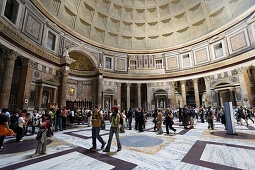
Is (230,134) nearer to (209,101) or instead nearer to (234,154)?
(234,154)

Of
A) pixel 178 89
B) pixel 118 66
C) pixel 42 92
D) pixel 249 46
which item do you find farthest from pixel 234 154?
pixel 178 89

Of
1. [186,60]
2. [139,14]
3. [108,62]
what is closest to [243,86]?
[186,60]

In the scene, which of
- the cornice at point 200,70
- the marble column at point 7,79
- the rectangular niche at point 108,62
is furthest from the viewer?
the rectangular niche at point 108,62

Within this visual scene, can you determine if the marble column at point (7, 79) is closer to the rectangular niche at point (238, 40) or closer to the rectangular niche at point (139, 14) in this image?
the rectangular niche at point (139, 14)

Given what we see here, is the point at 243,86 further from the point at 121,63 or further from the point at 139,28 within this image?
the point at 139,28

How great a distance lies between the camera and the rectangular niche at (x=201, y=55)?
20.2 metres

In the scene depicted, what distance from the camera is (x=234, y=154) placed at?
342 cm

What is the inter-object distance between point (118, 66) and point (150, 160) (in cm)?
2083

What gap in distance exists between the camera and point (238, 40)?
16.8 metres

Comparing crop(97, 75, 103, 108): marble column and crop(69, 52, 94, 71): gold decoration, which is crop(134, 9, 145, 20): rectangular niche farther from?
crop(97, 75, 103, 108): marble column

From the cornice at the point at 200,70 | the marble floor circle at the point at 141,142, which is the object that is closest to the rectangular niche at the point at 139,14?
the cornice at the point at 200,70

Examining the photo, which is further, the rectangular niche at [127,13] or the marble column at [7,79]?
the rectangular niche at [127,13]

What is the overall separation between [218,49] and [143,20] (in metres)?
14.7

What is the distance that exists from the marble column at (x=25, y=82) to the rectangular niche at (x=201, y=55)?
2383 centimetres
